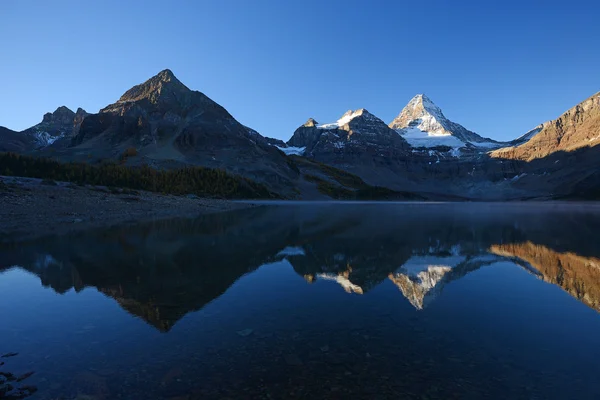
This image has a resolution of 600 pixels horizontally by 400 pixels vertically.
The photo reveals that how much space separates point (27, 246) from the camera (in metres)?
21.0

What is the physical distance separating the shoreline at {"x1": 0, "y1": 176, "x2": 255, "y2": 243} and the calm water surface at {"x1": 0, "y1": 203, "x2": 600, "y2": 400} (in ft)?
30.4

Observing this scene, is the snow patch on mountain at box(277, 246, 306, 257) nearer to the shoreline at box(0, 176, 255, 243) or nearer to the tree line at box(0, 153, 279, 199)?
the shoreline at box(0, 176, 255, 243)

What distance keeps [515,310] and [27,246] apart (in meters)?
25.5

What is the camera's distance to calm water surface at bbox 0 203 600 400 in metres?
6.79

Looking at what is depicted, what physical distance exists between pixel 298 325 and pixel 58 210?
3653 cm

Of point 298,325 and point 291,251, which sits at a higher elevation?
point 298,325

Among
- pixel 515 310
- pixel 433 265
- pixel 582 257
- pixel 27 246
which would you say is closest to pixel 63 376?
pixel 515 310

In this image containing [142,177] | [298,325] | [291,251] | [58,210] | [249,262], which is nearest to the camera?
[298,325]

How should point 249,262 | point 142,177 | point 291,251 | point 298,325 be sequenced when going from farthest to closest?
point 142,177 < point 291,251 < point 249,262 < point 298,325

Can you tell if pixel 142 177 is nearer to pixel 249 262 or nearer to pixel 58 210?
pixel 58 210

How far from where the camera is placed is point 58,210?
36.2 m

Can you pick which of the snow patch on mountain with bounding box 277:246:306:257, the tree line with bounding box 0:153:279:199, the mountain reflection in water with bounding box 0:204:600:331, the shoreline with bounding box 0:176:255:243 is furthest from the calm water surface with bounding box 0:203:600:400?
the tree line with bounding box 0:153:279:199

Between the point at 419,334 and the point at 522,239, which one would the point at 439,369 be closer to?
the point at 419,334

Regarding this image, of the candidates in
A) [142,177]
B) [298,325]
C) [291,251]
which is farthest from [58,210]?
[142,177]
